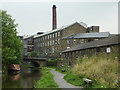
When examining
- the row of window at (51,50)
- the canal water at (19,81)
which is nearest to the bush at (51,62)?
the row of window at (51,50)

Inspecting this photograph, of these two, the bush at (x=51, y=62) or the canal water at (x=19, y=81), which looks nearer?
the canal water at (x=19, y=81)

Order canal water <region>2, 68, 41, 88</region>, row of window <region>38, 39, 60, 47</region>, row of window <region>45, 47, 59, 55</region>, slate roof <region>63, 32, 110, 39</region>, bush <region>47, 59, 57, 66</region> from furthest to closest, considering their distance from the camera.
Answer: row of window <region>45, 47, 59, 55</region> < row of window <region>38, 39, 60, 47</region> < slate roof <region>63, 32, 110, 39</region> < bush <region>47, 59, 57, 66</region> < canal water <region>2, 68, 41, 88</region>

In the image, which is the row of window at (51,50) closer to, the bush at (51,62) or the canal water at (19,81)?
the bush at (51,62)

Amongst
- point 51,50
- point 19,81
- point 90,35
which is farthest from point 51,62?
point 19,81

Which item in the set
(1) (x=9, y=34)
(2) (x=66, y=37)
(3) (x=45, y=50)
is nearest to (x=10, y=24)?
(1) (x=9, y=34)

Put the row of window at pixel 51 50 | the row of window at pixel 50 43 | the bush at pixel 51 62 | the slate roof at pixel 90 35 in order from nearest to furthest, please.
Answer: the bush at pixel 51 62 → the slate roof at pixel 90 35 → the row of window at pixel 50 43 → the row of window at pixel 51 50

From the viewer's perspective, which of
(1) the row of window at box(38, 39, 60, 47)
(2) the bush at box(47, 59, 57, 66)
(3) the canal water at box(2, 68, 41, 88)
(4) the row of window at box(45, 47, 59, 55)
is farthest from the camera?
(4) the row of window at box(45, 47, 59, 55)

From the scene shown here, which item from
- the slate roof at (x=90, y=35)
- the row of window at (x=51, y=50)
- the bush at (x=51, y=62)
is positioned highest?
the slate roof at (x=90, y=35)

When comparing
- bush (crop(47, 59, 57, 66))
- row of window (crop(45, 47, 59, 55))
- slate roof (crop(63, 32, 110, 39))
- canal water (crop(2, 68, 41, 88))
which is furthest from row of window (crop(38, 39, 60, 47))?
canal water (crop(2, 68, 41, 88))

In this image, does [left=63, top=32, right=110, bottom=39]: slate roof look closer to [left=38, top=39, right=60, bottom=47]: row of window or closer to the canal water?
[left=38, top=39, right=60, bottom=47]: row of window

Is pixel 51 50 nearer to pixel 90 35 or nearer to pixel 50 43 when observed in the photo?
pixel 50 43

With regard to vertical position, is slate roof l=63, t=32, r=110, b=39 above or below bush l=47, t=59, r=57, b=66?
above

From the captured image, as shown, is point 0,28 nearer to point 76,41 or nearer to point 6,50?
point 6,50

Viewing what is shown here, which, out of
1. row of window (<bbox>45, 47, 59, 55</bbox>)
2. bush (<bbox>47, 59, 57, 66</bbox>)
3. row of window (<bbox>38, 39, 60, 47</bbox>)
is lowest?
bush (<bbox>47, 59, 57, 66</bbox>)
